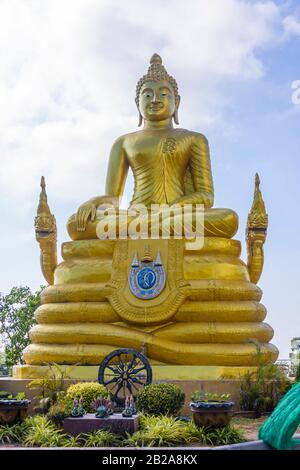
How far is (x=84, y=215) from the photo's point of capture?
1345 cm

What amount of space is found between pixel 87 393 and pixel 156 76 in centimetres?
806

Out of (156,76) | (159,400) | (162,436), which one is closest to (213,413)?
(162,436)

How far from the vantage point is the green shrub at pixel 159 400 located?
9422 millimetres

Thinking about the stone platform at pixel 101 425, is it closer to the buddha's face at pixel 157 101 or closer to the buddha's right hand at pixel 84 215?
the buddha's right hand at pixel 84 215

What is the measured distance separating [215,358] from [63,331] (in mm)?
2809

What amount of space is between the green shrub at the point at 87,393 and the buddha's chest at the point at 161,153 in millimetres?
5861

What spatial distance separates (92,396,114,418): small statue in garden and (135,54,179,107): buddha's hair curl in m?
8.14

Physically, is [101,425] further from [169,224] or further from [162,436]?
[169,224]

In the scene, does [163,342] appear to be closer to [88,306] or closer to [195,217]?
[88,306]

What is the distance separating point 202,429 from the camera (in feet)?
27.6

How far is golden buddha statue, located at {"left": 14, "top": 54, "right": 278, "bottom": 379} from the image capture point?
1204 cm
